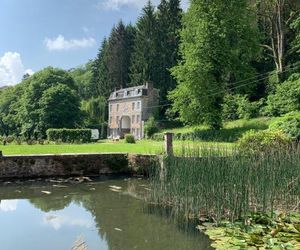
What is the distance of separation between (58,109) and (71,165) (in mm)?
23711

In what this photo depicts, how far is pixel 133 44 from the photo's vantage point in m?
49.2

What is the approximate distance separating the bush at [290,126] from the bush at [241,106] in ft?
36.9

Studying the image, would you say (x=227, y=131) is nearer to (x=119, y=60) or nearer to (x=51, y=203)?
(x=51, y=203)

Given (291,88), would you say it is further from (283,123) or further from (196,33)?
(283,123)

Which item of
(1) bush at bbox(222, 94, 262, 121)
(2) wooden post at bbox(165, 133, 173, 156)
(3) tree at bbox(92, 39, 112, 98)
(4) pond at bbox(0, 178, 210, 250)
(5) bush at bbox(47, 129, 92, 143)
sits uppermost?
(3) tree at bbox(92, 39, 112, 98)

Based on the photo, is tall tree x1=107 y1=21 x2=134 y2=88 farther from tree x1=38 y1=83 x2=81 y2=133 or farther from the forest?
tree x1=38 y1=83 x2=81 y2=133

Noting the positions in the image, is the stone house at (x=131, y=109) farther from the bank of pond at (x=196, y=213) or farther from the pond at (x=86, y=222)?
the bank of pond at (x=196, y=213)

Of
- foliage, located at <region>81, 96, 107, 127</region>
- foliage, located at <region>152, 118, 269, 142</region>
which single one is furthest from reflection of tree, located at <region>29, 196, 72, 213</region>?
foliage, located at <region>81, 96, 107, 127</region>

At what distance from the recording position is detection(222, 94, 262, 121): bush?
27.9 m

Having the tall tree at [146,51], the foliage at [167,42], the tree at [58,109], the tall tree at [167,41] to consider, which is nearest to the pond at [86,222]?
the tree at [58,109]

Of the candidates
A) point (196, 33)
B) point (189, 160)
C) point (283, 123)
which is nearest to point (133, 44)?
point (196, 33)

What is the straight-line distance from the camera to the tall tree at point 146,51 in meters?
42.2

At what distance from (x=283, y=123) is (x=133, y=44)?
116 feet

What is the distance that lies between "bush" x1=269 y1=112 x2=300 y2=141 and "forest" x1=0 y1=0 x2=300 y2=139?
29.0 feet
